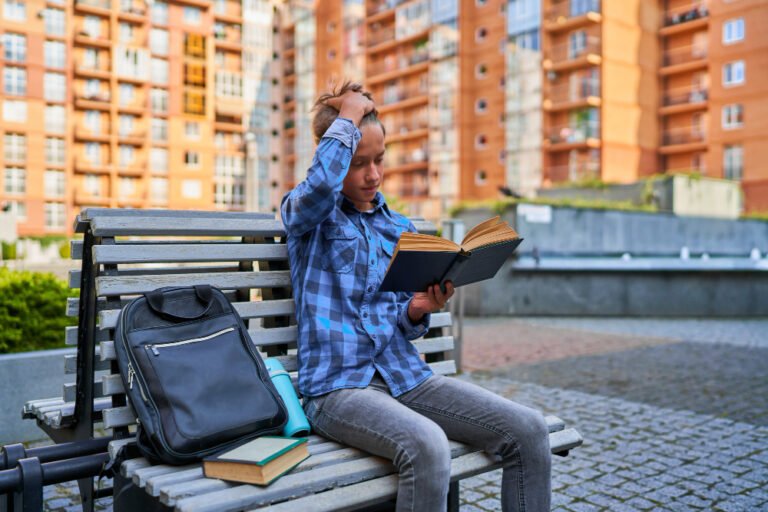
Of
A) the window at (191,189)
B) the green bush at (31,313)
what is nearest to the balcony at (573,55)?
the window at (191,189)

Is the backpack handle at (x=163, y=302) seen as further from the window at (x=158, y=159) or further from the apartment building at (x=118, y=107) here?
the window at (x=158, y=159)

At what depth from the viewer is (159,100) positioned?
203 feet

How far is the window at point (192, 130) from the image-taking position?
63188mm

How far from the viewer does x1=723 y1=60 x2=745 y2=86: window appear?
40.9 metres

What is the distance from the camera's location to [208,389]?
93.4 inches

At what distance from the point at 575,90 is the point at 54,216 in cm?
4182

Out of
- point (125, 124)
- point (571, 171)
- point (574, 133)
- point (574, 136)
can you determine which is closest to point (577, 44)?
point (574, 133)

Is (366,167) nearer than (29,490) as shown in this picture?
No

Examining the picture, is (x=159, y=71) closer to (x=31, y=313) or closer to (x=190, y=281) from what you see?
(x=31, y=313)

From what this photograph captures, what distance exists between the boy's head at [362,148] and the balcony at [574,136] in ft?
140

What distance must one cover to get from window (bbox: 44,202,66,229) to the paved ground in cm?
5352

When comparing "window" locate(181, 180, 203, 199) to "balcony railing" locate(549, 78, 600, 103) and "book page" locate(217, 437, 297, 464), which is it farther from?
"book page" locate(217, 437, 297, 464)

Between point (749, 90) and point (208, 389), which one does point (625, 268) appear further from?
point (749, 90)

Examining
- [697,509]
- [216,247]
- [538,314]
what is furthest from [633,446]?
[538,314]
